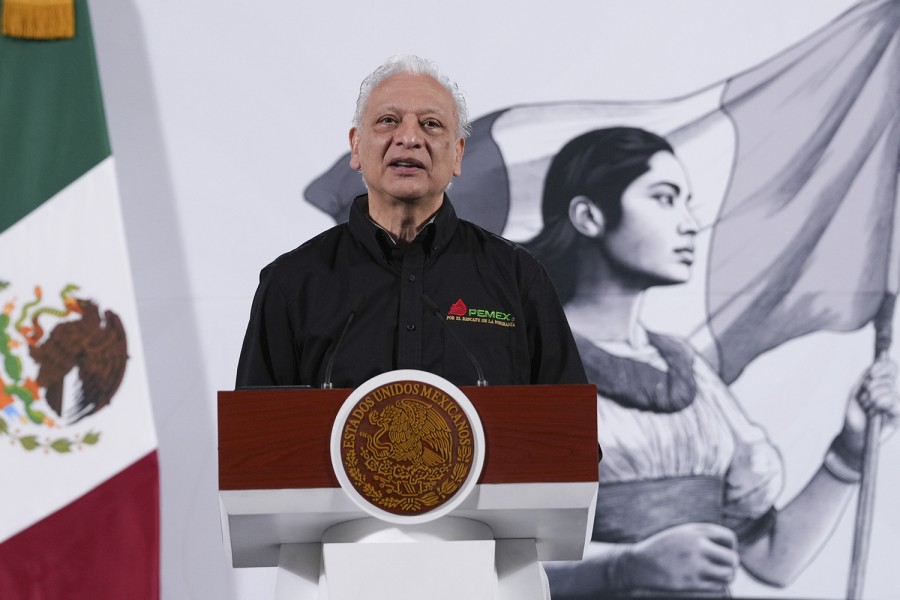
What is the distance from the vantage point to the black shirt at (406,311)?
5.48 ft

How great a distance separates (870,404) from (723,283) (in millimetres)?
540

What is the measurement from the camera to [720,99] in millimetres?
3027

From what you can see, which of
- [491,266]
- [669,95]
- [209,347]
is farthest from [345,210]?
[491,266]

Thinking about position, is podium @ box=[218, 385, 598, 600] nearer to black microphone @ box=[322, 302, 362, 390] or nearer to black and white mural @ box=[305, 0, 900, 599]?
black microphone @ box=[322, 302, 362, 390]

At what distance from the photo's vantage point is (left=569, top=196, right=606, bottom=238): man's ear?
9.83ft

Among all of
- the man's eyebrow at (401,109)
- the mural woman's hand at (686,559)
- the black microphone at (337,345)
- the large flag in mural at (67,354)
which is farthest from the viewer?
the mural woman's hand at (686,559)

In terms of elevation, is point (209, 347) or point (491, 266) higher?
point (491, 266)

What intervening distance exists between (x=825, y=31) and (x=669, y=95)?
521 mm

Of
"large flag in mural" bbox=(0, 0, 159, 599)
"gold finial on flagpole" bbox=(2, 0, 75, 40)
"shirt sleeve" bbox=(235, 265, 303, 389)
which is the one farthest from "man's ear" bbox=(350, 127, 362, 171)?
"gold finial on flagpole" bbox=(2, 0, 75, 40)

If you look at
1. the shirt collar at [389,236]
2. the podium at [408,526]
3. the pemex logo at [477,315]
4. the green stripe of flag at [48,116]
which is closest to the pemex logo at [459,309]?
the pemex logo at [477,315]

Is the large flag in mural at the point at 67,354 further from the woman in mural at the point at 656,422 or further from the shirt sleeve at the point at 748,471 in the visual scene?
the shirt sleeve at the point at 748,471

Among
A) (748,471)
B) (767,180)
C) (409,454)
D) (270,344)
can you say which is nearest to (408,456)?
(409,454)

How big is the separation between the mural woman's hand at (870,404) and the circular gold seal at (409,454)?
2.01 metres

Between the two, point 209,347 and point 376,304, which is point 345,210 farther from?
point 376,304
